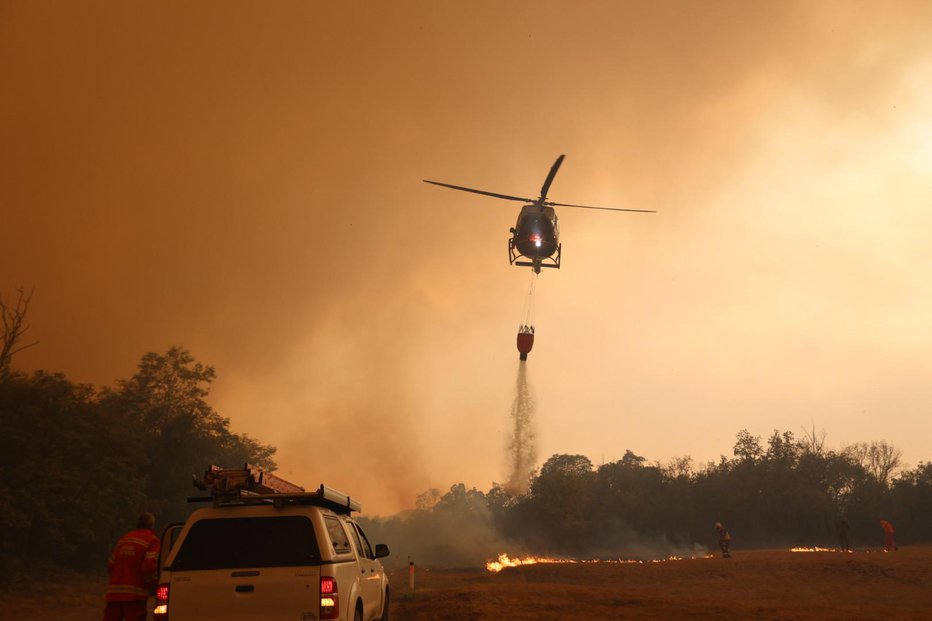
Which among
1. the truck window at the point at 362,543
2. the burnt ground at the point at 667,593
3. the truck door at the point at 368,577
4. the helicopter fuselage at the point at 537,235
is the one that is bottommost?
the burnt ground at the point at 667,593

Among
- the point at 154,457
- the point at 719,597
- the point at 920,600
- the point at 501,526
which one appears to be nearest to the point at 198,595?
the point at 719,597

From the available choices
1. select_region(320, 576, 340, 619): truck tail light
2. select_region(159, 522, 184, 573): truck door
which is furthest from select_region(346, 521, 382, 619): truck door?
select_region(159, 522, 184, 573): truck door

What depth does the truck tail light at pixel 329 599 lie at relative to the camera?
866 cm

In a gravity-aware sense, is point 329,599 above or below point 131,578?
below

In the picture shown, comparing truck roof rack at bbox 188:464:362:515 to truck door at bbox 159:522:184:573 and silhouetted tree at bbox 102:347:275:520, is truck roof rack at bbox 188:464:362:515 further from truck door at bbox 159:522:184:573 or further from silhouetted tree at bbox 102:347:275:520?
silhouetted tree at bbox 102:347:275:520

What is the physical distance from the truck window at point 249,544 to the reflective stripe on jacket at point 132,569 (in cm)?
224

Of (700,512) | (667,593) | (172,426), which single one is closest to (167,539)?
(667,593)

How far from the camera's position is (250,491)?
10.5 metres

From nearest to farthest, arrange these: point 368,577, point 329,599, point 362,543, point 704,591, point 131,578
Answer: point 329,599 → point 131,578 → point 368,577 → point 362,543 → point 704,591

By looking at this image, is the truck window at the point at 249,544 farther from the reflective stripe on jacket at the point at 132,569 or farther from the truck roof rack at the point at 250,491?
the reflective stripe on jacket at the point at 132,569

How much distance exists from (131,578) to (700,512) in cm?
7554

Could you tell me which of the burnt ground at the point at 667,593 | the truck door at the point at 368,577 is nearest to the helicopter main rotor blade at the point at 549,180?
the burnt ground at the point at 667,593

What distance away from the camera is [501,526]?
85188 mm

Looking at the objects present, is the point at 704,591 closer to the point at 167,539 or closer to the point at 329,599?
the point at 167,539
